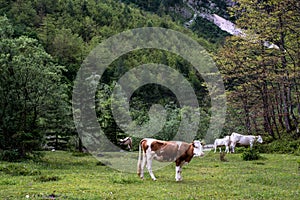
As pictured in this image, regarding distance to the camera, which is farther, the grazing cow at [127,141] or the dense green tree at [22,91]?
the grazing cow at [127,141]

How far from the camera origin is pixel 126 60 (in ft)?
378

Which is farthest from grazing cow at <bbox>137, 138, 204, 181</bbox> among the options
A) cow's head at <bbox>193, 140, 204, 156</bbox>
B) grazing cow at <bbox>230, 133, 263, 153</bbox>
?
grazing cow at <bbox>230, 133, 263, 153</bbox>

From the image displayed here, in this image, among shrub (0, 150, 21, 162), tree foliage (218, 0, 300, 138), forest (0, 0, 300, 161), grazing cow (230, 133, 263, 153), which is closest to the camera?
shrub (0, 150, 21, 162)

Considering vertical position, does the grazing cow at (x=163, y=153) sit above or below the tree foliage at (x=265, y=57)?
below

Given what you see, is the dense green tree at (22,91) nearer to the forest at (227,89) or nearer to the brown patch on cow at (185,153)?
the forest at (227,89)

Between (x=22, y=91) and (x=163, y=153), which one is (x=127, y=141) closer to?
(x=22, y=91)

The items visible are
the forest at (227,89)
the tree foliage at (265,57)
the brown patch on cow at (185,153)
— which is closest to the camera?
the brown patch on cow at (185,153)

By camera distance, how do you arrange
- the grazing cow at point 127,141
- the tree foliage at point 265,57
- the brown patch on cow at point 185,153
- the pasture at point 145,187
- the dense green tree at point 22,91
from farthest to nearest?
the grazing cow at point 127,141, the tree foliage at point 265,57, the dense green tree at point 22,91, the brown patch on cow at point 185,153, the pasture at point 145,187

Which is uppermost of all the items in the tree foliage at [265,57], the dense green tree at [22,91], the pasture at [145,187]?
the tree foliage at [265,57]

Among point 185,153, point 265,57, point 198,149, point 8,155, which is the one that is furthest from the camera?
point 265,57

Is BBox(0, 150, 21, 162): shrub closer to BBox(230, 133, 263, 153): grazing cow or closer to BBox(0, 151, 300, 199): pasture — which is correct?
BBox(0, 151, 300, 199): pasture

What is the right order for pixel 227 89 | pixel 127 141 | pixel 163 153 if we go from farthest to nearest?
1. pixel 127 141
2. pixel 227 89
3. pixel 163 153

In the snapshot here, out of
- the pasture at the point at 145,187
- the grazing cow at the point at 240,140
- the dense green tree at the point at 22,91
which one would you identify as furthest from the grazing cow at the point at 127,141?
the pasture at the point at 145,187

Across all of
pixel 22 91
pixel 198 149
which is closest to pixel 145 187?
pixel 198 149
